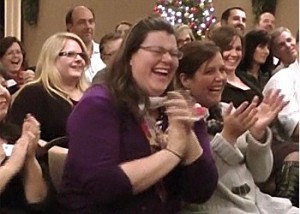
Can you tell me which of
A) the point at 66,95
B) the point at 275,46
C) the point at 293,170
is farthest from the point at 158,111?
the point at 275,46

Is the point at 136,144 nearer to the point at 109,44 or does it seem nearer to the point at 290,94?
the point at 290,94

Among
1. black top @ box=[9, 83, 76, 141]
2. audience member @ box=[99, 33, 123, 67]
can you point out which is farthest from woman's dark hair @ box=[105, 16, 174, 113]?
audience member @ box=[99, 33, 123, 67]

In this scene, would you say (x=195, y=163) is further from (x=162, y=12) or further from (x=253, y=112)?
(x=162, y=12)

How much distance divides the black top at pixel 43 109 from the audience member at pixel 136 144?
3.10ft

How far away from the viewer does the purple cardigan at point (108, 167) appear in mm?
2154

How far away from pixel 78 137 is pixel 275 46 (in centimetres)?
289

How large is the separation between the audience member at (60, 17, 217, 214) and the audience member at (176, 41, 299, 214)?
0.21 metres

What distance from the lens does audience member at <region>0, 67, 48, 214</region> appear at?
2443 mm

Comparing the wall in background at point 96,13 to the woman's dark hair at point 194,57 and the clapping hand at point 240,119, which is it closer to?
the woman's dark hair at point 194,57

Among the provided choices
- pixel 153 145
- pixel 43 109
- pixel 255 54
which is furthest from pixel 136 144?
pixel 255 54

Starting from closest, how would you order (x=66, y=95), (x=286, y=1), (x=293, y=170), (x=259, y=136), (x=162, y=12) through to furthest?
(x=259, y=136) → (x=293, y=170) → (x=66, y=95) → (x=162, y=12) → (x=286, y=1)

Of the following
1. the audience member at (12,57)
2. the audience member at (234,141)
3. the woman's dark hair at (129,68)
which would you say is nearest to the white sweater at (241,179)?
the audience member at (234,141)

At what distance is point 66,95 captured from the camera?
339cm

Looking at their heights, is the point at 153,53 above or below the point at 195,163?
above
